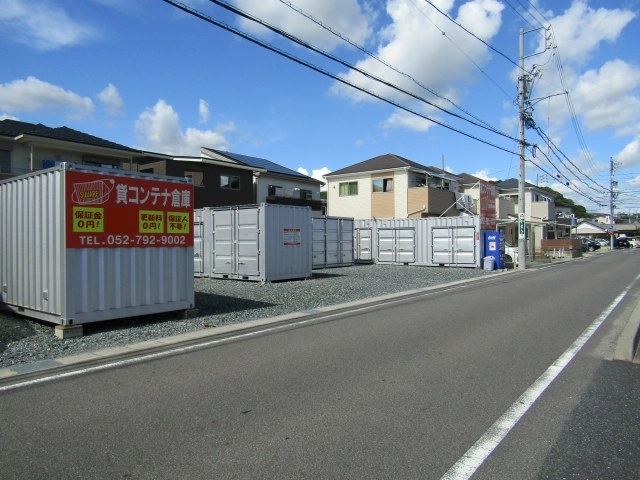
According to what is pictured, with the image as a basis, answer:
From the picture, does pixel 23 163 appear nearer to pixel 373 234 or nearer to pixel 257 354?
pixel 373 234

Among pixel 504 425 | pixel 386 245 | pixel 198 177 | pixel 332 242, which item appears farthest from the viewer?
pixel 198 177

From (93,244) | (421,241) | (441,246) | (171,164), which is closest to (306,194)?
(171,164)

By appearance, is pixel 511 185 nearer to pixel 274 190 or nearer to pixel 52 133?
pixel 274 190

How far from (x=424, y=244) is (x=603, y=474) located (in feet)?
80.8

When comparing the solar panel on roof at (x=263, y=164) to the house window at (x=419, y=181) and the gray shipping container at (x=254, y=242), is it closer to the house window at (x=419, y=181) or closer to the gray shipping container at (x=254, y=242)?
the house window at (x=419, y=181)

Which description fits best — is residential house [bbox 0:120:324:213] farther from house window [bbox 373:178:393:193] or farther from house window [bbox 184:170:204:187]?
house window [bbox 373:178:393:193]

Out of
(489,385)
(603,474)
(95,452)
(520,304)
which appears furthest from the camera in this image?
(520,304)

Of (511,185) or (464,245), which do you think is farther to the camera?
(511,185)

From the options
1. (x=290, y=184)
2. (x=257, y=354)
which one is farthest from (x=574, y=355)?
(x=290, y=184)

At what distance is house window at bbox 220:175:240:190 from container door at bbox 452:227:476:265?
57.2ft

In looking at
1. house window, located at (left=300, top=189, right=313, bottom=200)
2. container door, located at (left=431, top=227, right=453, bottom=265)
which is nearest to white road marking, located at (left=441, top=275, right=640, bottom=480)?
container door, located at (left=431, top=227, right=453, bottom=265)

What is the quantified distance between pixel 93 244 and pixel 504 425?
276 inches

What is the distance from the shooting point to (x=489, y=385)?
18.5 ft

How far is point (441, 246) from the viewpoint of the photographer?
27266mm
